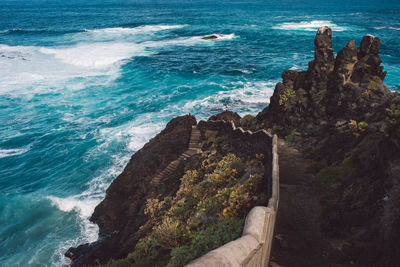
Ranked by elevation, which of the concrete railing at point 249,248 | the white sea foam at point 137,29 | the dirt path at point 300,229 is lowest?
the dirt path at point 300,229

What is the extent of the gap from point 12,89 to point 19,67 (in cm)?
1200

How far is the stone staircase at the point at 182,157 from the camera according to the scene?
51.8ft

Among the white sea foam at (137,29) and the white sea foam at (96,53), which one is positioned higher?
the white sea foam at (137,29)

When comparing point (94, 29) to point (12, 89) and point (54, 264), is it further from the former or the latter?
point (54, 264)

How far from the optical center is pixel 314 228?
7.95 metres

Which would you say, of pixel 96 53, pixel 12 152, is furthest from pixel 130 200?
pixel 96 53

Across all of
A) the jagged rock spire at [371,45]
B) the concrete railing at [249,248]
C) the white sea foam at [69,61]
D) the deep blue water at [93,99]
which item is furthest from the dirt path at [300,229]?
the white sea foam at [69,61]

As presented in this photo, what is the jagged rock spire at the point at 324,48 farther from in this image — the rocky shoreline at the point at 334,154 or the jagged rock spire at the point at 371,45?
the jagged rock spire at the point at 371,45

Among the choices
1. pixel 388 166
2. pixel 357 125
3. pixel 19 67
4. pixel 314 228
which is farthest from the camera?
pixel 19 67

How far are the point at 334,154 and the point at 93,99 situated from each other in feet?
99.6

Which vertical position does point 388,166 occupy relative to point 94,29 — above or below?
below

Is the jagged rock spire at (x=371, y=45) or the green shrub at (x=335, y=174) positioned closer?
the green shrub at (x=335, y=174)

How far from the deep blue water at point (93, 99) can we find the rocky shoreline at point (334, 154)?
314cm

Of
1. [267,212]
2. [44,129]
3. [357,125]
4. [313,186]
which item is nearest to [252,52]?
[44,129]
